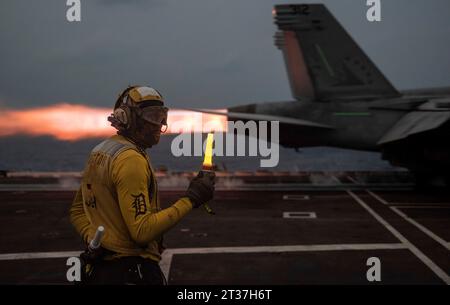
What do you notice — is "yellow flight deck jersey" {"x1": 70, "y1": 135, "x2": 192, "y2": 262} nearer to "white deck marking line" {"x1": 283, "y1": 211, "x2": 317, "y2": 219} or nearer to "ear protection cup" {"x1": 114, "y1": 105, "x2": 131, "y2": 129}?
"ear protection cup" {"x1": 114, "y1": 105, "x2": 131, "y2": 129}

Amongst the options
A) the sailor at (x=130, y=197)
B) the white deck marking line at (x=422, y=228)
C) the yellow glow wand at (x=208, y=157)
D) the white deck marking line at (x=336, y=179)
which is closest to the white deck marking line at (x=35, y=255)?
the sailor at (x=130, y=197)

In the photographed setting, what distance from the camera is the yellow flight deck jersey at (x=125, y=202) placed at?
398cm

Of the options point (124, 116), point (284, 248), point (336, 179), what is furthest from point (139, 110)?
point (336, 179)

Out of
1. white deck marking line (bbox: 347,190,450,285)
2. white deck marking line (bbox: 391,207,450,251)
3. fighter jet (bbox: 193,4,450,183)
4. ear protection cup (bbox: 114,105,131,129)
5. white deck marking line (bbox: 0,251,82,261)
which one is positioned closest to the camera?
ear protection cup (bbox: 114,105,131,129)

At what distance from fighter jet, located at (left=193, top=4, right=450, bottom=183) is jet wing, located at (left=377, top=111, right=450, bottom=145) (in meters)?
0.11

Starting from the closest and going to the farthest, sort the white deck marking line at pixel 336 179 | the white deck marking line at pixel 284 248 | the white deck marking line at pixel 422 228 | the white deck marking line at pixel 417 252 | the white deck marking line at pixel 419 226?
the white deck marking line at pixel 417 252 < the white deck marking line at pixel 284 248 < the white deck marking line at pixel 422 228 < the white deck marking line at pixel 419 226 < the white deck marking line at pixel 336 179

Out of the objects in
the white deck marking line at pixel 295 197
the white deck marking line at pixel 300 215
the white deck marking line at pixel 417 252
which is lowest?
the white deck marking line at pixel 295 197

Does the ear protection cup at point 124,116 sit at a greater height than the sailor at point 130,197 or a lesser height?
greater

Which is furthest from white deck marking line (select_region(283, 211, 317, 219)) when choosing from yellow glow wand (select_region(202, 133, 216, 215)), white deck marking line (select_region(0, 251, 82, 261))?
yellow glow wand (select_region(202, 133, 216, 215))

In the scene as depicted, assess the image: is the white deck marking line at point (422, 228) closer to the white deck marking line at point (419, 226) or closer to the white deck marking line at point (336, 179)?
the white deck marking line at point (419, 226)

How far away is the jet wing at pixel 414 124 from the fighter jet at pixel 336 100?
0.11m

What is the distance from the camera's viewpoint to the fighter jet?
74.8 feet

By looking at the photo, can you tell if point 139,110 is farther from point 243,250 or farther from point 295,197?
point 295,197
